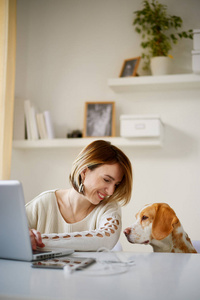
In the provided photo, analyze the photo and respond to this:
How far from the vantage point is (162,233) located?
1.50m

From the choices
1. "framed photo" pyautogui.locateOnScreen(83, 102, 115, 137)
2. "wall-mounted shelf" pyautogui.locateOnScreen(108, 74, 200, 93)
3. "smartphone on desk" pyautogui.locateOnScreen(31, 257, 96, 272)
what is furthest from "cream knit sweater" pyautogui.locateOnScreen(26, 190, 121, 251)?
"wall-mounted shelf" pyautogui.locateOnScreen(108, 74, 200, 93)

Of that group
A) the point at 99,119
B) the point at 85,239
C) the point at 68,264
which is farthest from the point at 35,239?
the point at 99,119

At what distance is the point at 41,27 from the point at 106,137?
1171 mm

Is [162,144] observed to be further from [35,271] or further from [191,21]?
[35,271]

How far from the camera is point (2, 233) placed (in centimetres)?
108

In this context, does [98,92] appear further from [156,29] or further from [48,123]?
[156,29]

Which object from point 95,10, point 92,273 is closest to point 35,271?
point 92,273

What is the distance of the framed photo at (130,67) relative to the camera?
301cm

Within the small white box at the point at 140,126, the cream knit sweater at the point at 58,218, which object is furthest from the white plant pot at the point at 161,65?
the cream knit sweater at the point at 58,218

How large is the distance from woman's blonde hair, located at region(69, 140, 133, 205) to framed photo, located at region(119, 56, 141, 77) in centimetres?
145

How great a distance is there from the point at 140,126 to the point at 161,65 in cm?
50

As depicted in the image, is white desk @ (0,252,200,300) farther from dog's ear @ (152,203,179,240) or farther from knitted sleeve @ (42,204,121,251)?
dog's ear @ (152,203,179,240)

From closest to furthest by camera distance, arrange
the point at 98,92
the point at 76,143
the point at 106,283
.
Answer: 1. the point at 106,283
2. the point at 76,143
3. the point at 98,92

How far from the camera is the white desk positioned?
0.68m
